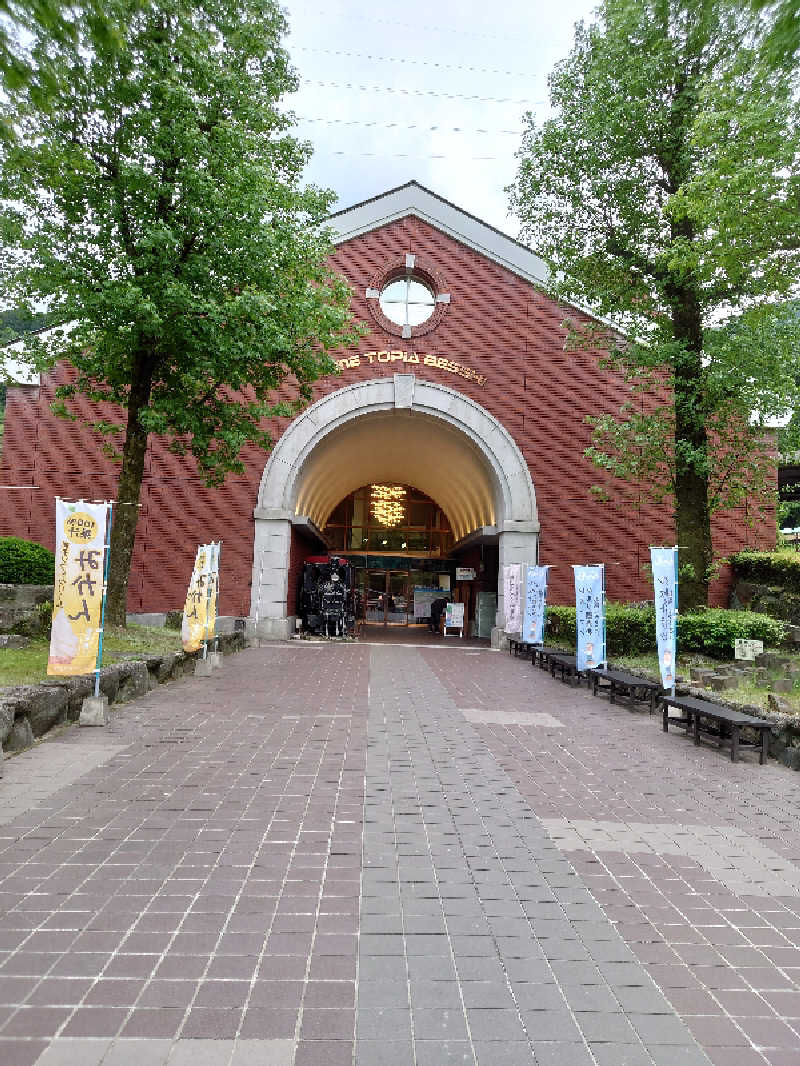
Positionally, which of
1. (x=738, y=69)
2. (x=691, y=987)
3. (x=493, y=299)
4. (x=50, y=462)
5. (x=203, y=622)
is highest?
(x=493, y=299)

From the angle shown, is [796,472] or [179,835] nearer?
[179,835]

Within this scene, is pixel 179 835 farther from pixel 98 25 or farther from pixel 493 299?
pixel 493 299

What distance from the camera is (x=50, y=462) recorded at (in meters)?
21.8

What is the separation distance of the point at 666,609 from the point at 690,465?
572cm

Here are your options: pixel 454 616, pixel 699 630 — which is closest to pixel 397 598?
pixel 454 616

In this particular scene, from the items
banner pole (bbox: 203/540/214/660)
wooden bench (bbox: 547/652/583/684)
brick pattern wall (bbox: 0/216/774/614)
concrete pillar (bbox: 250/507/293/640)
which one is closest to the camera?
banner pole (bbox: 203/540/214/660)

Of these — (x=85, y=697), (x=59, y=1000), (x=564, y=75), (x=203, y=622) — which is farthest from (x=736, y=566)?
(x=59, y=1000)

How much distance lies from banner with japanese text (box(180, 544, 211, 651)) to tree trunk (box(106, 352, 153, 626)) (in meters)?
1.27

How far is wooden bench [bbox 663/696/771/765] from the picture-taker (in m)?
7.90

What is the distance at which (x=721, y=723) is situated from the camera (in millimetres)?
8445

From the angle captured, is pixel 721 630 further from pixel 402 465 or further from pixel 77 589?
pixel 402 465

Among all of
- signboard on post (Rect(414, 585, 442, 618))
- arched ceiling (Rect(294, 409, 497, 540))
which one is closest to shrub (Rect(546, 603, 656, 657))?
arched ceiling (Rect(294, 409, 497, 540))

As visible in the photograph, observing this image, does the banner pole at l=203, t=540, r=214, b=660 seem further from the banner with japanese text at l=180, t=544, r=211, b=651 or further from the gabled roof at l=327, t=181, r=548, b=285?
the gabled roof at l=327, t=181, r=548, b=285

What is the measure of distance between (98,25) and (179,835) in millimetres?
4504
